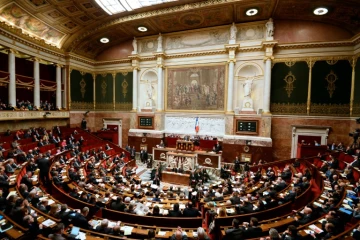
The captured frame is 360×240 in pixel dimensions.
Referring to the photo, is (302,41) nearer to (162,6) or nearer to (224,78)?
(224,78)

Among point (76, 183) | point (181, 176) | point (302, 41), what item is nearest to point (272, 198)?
point (181, 176)

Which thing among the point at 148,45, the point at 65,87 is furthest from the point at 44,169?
the point at 148,45

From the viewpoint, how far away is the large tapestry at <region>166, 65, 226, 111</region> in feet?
49.9

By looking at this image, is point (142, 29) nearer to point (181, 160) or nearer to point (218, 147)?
point (181, 160)

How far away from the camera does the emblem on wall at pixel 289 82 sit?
13.6m

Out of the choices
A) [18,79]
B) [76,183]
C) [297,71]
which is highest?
[297,71]

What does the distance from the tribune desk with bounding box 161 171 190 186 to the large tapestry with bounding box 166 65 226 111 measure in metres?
6.25

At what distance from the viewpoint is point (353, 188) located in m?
6.29

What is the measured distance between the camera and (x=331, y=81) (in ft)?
41.9

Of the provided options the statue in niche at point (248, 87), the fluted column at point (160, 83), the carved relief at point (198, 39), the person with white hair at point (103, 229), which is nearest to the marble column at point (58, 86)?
the fluted column at point (160, 83)

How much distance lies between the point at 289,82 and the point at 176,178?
10.3m

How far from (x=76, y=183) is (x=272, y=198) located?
23.8ft

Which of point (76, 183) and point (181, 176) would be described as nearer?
point (76, 183)

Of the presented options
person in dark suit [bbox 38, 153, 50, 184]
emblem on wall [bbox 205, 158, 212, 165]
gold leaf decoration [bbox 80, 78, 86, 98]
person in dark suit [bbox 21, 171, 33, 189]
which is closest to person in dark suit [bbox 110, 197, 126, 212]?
person in dark suit [bbox 21, 171, 33, 189]
